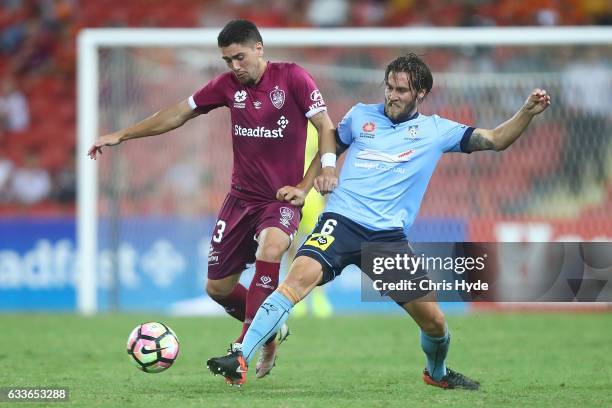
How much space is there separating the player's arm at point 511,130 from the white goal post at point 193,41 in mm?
7390

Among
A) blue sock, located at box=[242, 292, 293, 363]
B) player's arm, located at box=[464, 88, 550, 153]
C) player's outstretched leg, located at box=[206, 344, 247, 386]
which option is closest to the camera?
player's outstretched leg, located at box=[206, 344, 247, 386]

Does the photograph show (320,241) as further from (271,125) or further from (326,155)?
(271,125)

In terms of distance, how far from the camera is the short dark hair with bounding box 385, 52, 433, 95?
7.09 metres

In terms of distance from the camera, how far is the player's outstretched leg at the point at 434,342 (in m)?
7.03

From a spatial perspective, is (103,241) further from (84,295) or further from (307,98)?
(307,98)

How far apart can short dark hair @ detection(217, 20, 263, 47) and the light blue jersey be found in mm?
1001

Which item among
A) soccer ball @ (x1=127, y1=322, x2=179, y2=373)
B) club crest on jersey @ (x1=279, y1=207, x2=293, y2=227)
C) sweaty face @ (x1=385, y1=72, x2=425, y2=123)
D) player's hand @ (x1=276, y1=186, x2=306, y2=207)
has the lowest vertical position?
soccer ball @ (x1=127, y1=322, x2=179, y2=373)

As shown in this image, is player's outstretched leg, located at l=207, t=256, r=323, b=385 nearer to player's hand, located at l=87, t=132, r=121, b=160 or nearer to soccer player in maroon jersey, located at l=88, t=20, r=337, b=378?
soccer player in maroon jersey, located at l=88, t=20, r=337, b=378

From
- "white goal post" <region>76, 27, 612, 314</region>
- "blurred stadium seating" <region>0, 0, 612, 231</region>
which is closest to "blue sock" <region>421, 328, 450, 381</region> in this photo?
"white goal post" <region>76, 27, 612, 314</region>

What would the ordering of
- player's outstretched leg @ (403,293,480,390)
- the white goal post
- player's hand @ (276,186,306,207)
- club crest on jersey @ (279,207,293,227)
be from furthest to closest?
the white goal post → club crest on jersey @ (279,207,293,227) → player's hand @ (276,186,306,207) → player's outstretched leg @ (403,293,480,390)

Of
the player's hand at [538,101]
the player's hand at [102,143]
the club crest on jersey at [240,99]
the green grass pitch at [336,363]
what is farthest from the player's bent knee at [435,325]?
the player's hand at [102,143]

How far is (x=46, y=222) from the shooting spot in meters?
15.5

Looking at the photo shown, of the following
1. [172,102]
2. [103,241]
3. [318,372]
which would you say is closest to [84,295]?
[103,241]

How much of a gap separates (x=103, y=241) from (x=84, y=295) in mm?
1061
